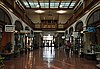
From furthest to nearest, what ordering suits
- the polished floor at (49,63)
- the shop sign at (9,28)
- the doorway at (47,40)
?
the doorway at (47,40), the shop sign at (9,28), the polished floor at (49,63)

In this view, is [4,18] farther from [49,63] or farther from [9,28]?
[49,63]

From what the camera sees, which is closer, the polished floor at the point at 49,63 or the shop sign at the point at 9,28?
the polished floor at the point at 49,63

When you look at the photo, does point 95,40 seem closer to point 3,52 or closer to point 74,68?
point 74,68

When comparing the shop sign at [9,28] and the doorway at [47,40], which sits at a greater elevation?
the shop sign at [9,28]

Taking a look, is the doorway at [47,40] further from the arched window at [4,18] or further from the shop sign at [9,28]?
the shop sign at [9,28]

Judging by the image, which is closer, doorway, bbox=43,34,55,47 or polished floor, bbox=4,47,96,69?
polished floor, bbox=4,47,96,69

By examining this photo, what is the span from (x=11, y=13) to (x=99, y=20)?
22.5 ft

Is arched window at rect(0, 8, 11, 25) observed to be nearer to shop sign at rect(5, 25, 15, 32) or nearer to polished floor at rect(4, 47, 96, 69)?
shop sign at rect(5, 25, 15, 32)

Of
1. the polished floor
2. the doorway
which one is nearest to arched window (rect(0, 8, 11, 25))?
the polished floor

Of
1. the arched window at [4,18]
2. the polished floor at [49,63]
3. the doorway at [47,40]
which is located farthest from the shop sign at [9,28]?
the doorway at [47,40]

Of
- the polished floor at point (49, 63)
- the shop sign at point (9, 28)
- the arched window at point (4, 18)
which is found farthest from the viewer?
the shop sign at point (9, 28)

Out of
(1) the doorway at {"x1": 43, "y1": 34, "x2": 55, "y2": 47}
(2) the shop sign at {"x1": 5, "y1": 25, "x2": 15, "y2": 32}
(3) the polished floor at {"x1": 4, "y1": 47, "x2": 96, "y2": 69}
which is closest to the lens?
(3) the polished floor at {"x1": 4, "y1": 47, "x2": 96, "y2": 69}

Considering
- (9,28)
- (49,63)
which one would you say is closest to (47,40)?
(9,28)

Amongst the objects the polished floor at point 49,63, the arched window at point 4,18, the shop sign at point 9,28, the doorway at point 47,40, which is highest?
the arched window at point 4,18
